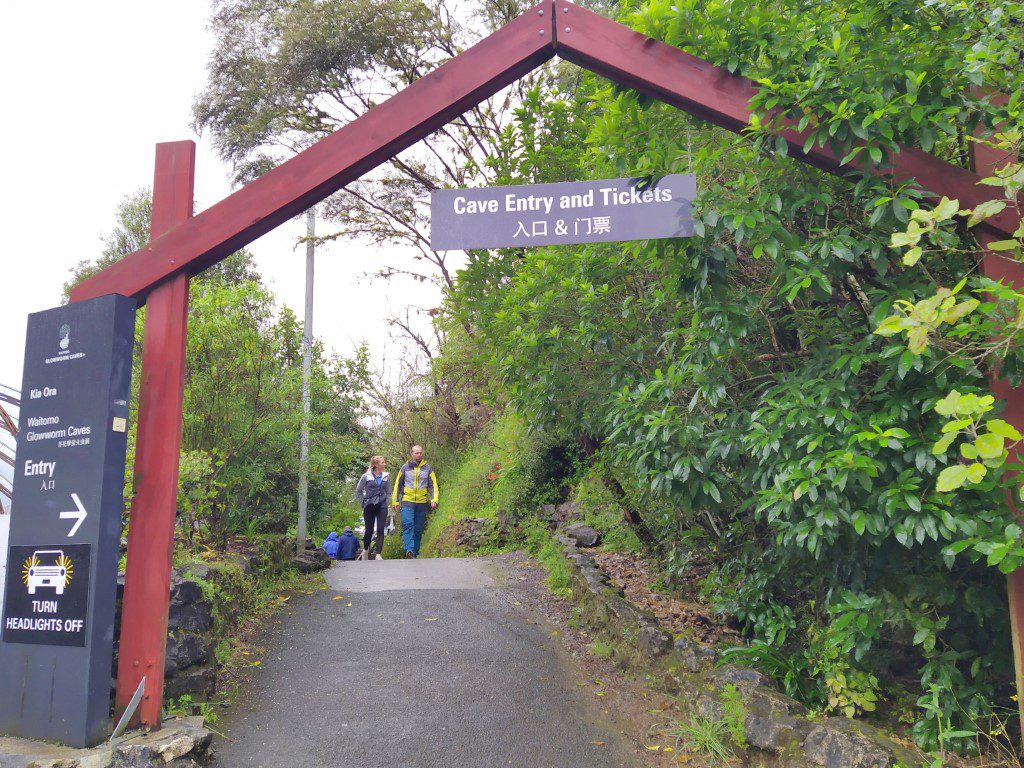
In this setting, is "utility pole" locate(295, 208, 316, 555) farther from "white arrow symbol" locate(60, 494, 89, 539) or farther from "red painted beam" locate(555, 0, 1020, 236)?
"red painted beam" locate(555, 0, 1020, 236)

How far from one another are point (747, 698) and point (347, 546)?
11.4 m

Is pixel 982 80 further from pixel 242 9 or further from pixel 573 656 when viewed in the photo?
pixel 242 9

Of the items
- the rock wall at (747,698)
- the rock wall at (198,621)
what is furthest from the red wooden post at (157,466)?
the rock wall at (747,698)

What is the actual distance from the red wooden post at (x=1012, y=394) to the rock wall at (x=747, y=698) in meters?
0.74

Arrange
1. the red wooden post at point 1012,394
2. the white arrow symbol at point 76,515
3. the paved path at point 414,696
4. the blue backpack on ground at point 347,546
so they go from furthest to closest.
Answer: the blue backpack on ground at point 347,546, the paved path at point 414,696, the white arrow symbol at point 76,515, the red wooden post at point 1012,394

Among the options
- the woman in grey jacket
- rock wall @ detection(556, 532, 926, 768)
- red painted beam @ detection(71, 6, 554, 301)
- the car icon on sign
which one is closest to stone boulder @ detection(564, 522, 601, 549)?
rock wall @ detection(556, 532, 926, 768)

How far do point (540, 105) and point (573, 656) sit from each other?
224 inches

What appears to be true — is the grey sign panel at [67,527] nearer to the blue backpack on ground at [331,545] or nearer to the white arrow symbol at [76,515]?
the white arrow symbol at [76,515]

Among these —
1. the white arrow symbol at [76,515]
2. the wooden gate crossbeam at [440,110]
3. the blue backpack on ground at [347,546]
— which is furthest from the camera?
the blue backpack on ground at [347,546]

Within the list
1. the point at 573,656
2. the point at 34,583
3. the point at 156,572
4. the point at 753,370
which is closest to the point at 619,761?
the point at 573,656

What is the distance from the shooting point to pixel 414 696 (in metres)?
6.20

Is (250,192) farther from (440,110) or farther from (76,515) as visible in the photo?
(76,515)

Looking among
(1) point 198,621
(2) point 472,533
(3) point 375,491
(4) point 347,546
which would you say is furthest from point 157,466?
(2) point 472,533

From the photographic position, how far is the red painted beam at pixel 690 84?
430 centimetres
